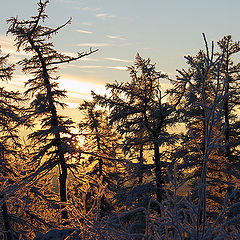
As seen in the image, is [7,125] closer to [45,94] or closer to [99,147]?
[45,94]

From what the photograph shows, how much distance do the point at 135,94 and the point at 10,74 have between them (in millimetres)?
6731

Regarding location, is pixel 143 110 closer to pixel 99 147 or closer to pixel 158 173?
pixel 158 173

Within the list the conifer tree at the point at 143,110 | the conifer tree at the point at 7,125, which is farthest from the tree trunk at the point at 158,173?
the conifer tree at the point at 7,125

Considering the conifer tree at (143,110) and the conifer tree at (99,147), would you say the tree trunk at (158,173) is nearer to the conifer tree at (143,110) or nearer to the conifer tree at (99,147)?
the conifer tree at (143,110)

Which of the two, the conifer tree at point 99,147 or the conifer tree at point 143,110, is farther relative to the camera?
the conifer tree at point 99,147

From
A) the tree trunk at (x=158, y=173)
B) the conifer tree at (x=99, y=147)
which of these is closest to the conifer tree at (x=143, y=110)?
the tree trunk at (x=158, y=173)

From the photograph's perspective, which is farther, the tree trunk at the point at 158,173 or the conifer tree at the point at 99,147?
the conifer tree at the point at 99,147

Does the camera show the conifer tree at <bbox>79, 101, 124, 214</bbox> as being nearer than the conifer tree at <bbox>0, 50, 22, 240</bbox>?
No

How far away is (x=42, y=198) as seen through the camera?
14.7m

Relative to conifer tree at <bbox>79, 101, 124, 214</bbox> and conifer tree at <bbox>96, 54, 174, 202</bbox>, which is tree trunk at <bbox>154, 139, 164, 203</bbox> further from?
conifer tree at <bbox>79, 101, 124, 214</bbox>

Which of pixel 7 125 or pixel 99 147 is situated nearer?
pixel 7 125

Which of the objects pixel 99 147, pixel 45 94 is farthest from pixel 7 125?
pixel 99 147

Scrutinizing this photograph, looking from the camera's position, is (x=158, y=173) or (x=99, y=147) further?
(x=99, y=147)

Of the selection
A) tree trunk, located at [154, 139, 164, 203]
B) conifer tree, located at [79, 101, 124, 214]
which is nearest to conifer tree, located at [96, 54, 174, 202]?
tree trunk, located at [154, 139, 164, 203]
